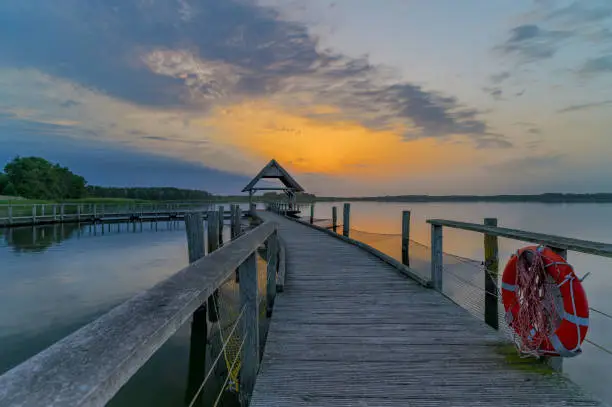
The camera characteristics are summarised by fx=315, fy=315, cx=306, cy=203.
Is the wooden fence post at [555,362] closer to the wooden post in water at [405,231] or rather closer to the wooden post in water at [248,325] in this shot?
the wooden post in water at [248,325]

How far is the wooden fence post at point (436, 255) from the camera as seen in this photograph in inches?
175

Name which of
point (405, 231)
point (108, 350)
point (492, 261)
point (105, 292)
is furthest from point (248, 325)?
point (405, 231)

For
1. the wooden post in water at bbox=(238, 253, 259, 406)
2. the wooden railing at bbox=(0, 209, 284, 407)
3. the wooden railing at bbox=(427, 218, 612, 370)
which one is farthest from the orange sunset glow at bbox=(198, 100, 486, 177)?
the wooden railing at bbox=(0, 209, 284, 407)

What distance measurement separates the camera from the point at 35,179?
52625 mm

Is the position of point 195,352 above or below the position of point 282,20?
below

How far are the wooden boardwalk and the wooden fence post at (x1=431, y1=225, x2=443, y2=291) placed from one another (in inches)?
10.3

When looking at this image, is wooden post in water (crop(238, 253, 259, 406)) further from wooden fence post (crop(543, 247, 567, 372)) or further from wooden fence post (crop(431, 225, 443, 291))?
wooden fence post (crop(431, 225, 443, 291))

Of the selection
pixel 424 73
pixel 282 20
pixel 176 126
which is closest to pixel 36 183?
pixel 176 126

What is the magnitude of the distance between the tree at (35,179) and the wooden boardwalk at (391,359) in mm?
65848

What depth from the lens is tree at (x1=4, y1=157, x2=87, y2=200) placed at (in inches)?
2056

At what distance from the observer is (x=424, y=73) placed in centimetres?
1258

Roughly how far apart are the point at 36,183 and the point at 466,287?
66.0 metres

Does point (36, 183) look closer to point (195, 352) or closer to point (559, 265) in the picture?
point (195, 352)

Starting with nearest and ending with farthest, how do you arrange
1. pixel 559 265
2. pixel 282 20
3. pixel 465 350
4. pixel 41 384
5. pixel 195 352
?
pixel 41 384 → pixel 559 265 → pixel 465 350 → pixel 195 352 → pixel 282 20
